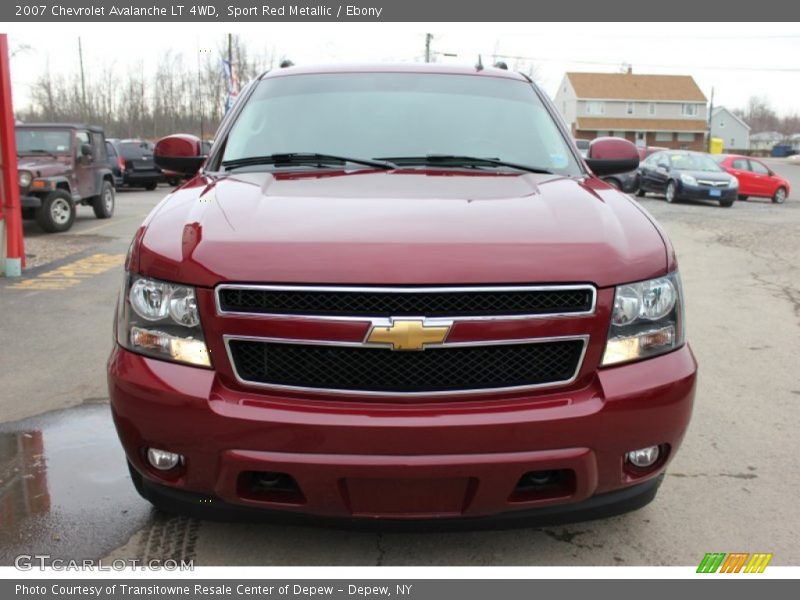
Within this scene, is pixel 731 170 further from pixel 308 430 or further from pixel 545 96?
pixel 308 430

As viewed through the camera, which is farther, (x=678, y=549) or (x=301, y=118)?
(x=301, y=118)

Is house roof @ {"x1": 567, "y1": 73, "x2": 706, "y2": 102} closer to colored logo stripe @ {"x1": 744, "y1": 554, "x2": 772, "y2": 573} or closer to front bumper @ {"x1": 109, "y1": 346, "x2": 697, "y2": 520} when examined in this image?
colored logo stripe @ {"x1": 744, "y1": 554, "x2": 772, "y2": 573}

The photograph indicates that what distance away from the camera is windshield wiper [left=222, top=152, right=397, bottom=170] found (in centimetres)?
326

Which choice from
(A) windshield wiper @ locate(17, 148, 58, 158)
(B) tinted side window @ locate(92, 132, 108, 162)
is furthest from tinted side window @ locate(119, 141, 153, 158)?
(A) windshield wiper @ locate(17, 148, 58, 158)

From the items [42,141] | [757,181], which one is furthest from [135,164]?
[757,181]

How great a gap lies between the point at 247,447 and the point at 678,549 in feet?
5.67

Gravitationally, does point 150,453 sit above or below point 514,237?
below

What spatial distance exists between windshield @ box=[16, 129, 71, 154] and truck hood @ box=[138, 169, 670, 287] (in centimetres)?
1230

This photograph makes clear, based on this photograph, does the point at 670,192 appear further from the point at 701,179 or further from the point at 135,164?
the point at 135,164

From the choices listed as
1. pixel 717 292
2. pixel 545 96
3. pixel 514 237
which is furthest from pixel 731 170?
pixel 514 237

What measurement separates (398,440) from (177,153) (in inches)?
106

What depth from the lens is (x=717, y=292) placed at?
786 centimetres

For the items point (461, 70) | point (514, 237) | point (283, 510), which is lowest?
point (283, 510)
